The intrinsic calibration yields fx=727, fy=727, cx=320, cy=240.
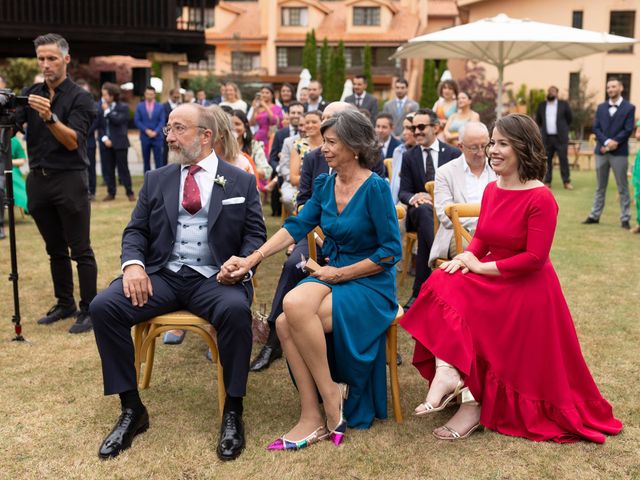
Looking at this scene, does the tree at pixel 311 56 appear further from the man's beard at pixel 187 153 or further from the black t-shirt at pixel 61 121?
the man's beard at pixel 187 153

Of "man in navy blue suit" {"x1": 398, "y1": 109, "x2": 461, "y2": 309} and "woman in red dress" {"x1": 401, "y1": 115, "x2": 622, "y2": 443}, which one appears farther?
"man in navy blue suit" {"x1": 398, "y1": 109, "x2": 461, "y2": 309}

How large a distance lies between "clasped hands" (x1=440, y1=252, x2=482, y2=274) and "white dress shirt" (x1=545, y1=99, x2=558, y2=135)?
492 inches

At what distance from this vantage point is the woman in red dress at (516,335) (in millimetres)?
3514

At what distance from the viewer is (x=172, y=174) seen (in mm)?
3980

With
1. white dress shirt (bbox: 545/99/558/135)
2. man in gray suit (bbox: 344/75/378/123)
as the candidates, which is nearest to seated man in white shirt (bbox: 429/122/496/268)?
man in gray suit (bbox: 344/75/378/123)

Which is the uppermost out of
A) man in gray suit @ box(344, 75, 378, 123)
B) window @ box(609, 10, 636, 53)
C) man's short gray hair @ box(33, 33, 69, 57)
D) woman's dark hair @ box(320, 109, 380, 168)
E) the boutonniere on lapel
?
window @ box(609, 10, 636, 53)

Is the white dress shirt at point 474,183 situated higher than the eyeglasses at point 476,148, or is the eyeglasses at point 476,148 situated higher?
the eyeglasses at point 476,148

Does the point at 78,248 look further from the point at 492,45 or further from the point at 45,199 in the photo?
the point at 492,45

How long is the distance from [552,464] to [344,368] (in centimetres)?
106

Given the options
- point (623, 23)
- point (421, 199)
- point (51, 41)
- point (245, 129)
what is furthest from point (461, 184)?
point (623, 23)

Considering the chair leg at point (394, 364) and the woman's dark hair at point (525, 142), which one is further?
the chair leg at point (394, 364)

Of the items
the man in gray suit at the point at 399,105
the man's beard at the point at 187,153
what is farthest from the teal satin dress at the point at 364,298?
the man in gray suit at the point at 399,105

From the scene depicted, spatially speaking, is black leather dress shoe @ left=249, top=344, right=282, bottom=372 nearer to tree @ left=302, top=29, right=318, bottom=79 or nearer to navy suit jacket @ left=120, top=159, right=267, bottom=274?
navy suit jacket @ left=120, top=159, right=267, bottom=274

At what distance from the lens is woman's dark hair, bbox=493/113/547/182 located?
3580 mm
